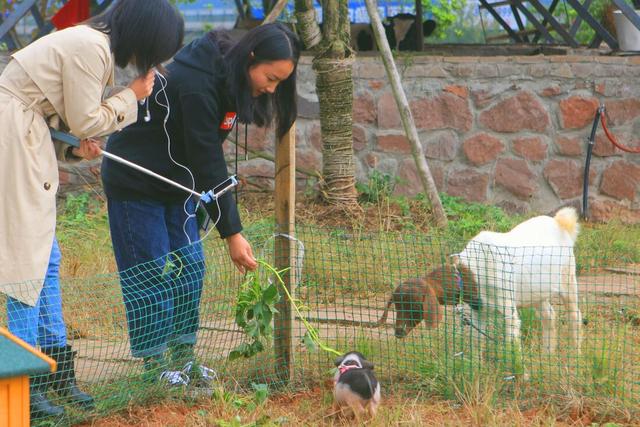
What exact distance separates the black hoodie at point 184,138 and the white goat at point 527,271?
1.23 m

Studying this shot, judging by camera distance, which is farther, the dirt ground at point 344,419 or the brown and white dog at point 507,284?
the brown and white dog at point 507,284

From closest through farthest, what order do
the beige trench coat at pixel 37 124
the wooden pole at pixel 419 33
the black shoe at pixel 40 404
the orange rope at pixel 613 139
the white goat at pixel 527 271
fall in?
the beige trench coat at pixel 37 124 → the black shoe at pixel 40 404 → the white goat at pixel 527 271 → the orange rope at pixel 613 139 → the wooden pole at pixel 419 33

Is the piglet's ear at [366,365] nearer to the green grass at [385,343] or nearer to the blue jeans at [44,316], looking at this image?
the green grass at [385,343]

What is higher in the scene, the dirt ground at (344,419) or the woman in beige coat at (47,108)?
the woman in beige coat at (47,108)

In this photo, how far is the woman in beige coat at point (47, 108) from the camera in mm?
3242

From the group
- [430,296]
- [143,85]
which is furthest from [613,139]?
[143,85]

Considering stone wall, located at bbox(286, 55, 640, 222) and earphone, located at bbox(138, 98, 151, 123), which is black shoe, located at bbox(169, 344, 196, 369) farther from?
stone wall, located at bbox(286, 55, 640, 222)

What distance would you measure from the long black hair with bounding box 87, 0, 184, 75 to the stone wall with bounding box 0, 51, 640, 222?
178 inches

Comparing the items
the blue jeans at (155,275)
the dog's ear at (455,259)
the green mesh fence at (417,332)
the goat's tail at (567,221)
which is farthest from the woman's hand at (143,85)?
the goat's tail at (567,221)

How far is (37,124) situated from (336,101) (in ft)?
13.0

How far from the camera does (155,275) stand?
397 cm

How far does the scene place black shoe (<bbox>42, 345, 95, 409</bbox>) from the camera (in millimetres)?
3656

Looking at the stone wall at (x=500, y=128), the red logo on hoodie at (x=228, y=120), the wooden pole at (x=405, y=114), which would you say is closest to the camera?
the red logo on hoodie at (x=228, y=120)

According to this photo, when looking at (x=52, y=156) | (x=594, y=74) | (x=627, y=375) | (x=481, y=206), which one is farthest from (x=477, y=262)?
(x=594, y=74)
